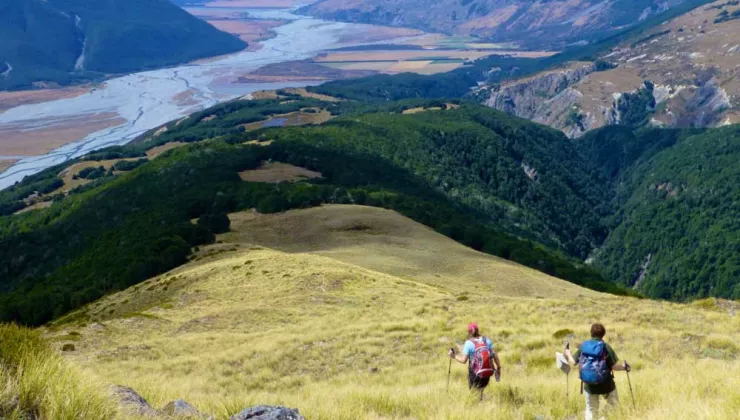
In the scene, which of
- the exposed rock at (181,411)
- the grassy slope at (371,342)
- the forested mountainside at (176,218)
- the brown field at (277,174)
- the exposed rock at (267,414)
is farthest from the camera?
the brown field at (277,174)

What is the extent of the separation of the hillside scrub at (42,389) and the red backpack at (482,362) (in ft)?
25.5

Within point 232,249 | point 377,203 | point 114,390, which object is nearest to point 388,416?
point 114,390

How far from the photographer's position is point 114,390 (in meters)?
11.8

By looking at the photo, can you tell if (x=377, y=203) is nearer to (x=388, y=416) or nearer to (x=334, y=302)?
(x=334, y=302)

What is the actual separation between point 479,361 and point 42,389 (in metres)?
8.88

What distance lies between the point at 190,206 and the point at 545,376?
112 metres

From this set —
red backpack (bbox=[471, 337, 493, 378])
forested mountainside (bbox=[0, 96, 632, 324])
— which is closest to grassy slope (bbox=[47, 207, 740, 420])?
red backpack (bbox=[471, 337, 493, 378])

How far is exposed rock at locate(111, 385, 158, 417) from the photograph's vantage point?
10617mm

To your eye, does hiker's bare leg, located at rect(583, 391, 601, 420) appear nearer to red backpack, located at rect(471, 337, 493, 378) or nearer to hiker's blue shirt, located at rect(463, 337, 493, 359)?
red backpack, located at rect(471, 337, 493, 378)

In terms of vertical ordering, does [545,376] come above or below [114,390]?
below

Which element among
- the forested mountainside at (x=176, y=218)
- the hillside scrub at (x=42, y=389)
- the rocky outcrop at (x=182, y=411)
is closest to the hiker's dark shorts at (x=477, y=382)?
the rocky outcrop at (x=182, y=411)

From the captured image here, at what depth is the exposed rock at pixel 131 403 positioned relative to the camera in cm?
1062

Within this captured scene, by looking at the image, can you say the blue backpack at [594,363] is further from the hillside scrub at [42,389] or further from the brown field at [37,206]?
the brown field at [37,206]

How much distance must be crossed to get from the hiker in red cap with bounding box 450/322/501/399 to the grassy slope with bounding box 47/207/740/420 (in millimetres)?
523
